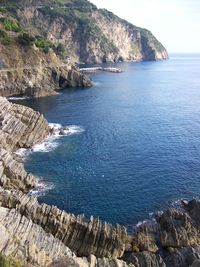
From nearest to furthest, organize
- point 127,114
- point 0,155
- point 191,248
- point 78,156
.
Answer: point 191,248 < point 0,155 < point 78,156 < point 127,114

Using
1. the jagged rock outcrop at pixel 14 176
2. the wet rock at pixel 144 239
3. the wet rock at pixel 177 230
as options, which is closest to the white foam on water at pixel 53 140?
the jagged rock outcrop at pixel 14 176

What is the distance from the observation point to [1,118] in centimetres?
8956

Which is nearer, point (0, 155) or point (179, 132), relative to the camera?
point (0, 155)

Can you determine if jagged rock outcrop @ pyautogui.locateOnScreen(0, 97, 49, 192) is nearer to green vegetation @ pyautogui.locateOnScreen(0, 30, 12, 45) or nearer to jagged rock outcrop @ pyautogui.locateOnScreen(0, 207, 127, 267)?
jagged rock outcrop @ pyautogui.locateOnScreen(0, 207, 127, 267)

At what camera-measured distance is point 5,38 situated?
16062cm

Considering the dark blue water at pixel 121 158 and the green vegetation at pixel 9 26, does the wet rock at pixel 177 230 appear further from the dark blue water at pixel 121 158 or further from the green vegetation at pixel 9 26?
the green vegetation at pixel 9 26

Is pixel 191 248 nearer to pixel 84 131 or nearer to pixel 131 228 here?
pixel 131 228

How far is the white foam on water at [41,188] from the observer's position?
67.6 metres

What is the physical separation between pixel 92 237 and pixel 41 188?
64.5ft

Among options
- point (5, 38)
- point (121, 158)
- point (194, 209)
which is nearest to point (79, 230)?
point (194, 209)

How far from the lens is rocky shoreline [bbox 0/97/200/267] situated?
143 feet

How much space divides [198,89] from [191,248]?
141 meters

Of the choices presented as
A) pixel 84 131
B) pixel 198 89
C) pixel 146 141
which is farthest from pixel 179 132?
Result: pixel 198 89

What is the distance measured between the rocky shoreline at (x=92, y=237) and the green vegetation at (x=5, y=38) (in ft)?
352
